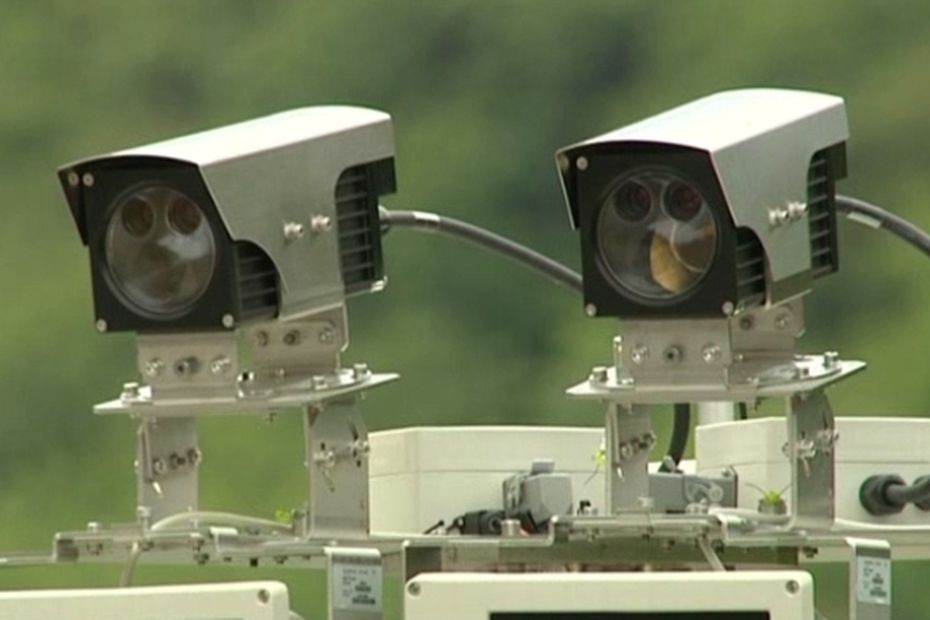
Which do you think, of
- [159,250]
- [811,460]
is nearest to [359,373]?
[159,250]

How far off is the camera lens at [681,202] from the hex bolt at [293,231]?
35 centimetres

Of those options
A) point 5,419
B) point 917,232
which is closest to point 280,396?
point 917,232

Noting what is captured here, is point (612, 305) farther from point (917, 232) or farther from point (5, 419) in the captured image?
point (5, 419)

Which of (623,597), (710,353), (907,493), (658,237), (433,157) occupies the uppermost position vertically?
(433,157)

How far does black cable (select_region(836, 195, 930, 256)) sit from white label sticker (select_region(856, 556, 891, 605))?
0.57 metres

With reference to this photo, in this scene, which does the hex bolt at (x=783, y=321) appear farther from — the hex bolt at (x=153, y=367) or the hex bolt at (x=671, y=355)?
the hex bolt at (x=153, y=367)

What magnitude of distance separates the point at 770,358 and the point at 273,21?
2517mm

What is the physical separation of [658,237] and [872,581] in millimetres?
374

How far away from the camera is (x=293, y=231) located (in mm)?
2939

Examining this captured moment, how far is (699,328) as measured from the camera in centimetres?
282

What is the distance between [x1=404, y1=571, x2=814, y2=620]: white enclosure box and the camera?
2463mm

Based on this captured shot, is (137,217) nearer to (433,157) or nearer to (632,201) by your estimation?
(632,201)

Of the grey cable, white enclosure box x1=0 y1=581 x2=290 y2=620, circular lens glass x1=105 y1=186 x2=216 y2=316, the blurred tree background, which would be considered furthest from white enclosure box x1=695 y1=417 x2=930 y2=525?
the blurred tree background

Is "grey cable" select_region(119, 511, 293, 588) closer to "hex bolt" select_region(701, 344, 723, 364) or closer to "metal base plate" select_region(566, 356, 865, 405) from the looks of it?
"metal base plate" select_region(566, 356, 865, 405)
